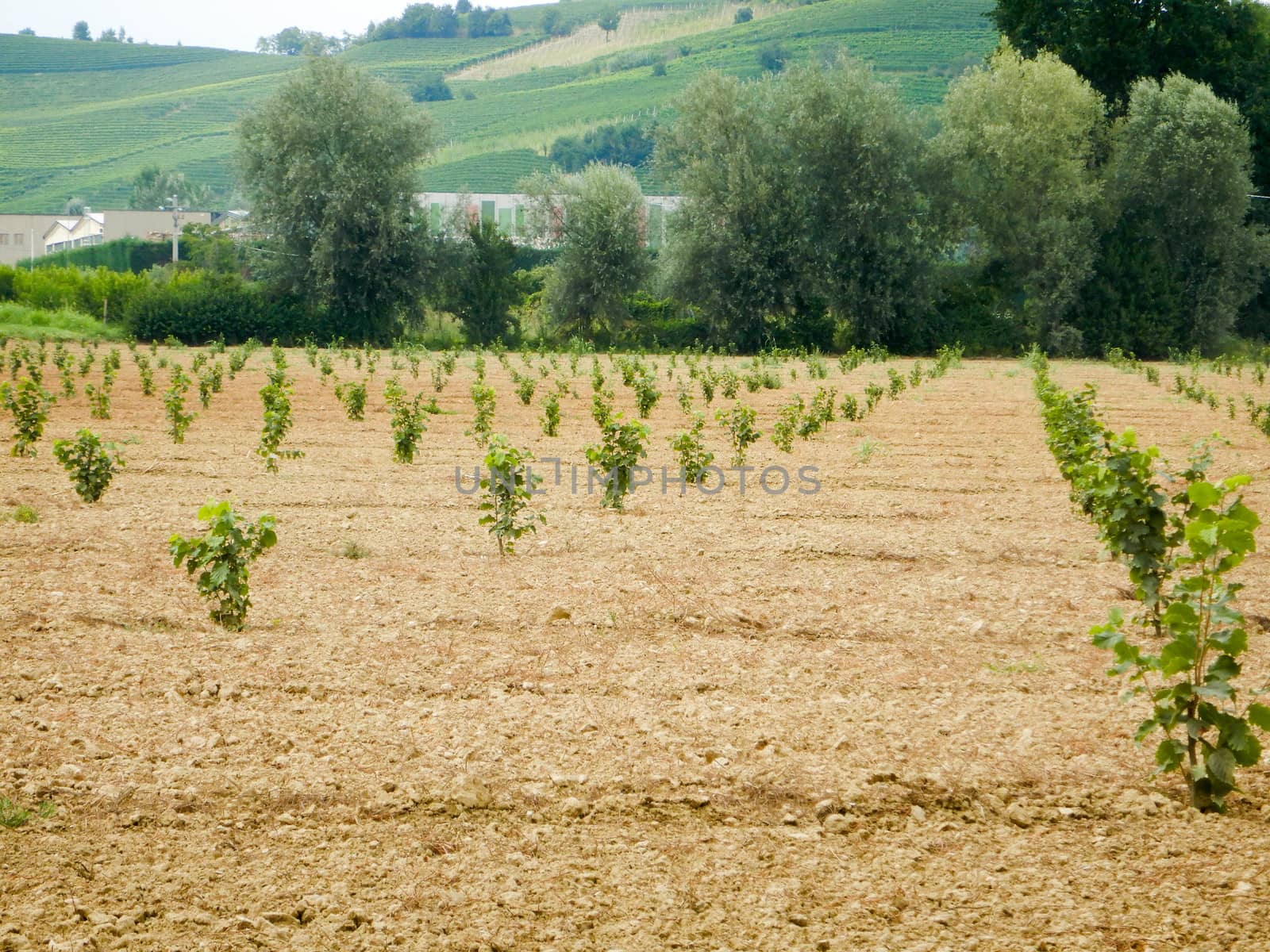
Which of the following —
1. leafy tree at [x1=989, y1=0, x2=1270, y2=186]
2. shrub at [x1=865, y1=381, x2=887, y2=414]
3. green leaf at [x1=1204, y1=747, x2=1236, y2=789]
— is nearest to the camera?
green leaf at [x1=1204, y1=747, x2=1236, y2=789]

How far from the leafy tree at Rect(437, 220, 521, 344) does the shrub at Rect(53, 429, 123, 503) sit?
2875 centimetres

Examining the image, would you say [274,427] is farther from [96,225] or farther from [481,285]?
[96,225]

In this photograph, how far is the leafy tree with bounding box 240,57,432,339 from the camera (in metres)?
35.9

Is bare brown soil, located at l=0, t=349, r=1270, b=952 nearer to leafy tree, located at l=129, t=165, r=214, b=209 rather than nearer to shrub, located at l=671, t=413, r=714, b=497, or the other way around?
shrub, located at l=671, t=413, r=714, b=497

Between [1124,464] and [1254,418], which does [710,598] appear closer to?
[1124,464]

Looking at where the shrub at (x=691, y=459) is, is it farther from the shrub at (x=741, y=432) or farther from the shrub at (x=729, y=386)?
the shrub at (x=729, y=386)

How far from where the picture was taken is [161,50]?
475ft

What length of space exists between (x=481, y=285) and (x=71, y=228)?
1779 inches

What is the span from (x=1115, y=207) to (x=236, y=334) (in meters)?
24.2

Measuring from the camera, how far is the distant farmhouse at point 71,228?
69438 millimetres

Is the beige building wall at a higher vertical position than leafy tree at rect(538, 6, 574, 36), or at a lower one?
lower

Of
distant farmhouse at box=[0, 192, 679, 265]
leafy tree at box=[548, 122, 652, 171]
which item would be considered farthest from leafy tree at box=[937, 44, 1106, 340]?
leafy tree at box=[548, 122, 652, 171]

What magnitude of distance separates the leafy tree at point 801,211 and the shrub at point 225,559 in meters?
30.6

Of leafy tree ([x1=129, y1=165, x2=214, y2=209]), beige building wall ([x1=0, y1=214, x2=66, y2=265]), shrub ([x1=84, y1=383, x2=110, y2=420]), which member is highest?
leafy tree ([x1=129, y1=165, x2=214, y2=209])
